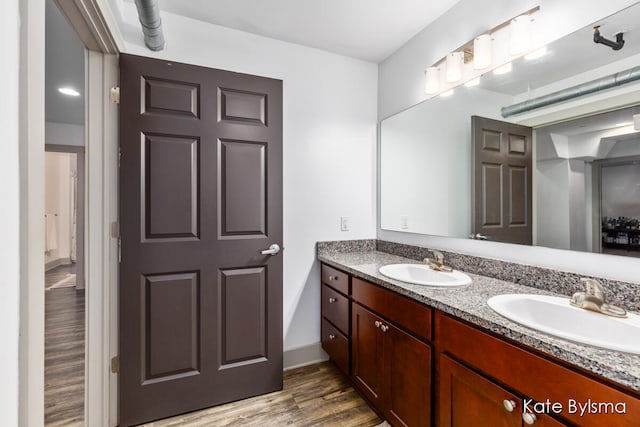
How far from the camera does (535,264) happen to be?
1420 millimetres

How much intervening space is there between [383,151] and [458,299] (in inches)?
60.1

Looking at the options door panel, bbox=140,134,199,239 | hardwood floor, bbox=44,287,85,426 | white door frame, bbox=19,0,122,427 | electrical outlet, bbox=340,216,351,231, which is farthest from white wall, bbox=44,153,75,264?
electrical outlet, bbox=340,216,351,231

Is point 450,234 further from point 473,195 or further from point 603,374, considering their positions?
point 603,374

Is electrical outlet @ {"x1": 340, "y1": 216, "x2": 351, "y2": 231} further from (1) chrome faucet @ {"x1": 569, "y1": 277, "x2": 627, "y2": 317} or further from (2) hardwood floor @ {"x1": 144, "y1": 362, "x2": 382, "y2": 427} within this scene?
(1) chrome faucet @ {"x1": 569, "y1": 277, "x2": 627, "y2": 317}

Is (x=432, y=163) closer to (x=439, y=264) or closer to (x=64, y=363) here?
(x=439, y=264)

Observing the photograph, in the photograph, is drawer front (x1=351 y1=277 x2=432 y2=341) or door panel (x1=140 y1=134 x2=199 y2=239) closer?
drawer front (x1=351 y1=277 x2=432 y2=341)

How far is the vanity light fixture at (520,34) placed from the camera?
4.65ft

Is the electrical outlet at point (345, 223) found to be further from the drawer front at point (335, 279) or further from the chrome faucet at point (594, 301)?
the chrome faucet at point (594, 301)

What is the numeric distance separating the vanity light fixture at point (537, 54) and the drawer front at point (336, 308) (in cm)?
161

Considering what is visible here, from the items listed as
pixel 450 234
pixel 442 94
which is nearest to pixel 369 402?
pixel 450 234

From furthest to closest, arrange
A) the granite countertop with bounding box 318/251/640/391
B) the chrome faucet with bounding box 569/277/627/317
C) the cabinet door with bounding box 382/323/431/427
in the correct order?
the cabinet door with bounding box 382/323/431/427 < the chrome faucet with bounding box 569/277/627/317 < the granite countertop with bounding box 318/251/640/391

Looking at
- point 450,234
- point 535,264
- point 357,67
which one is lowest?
point 535,264

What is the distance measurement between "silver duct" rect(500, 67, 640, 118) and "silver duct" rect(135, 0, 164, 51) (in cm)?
186

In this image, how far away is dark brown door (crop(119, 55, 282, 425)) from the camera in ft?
5.32
